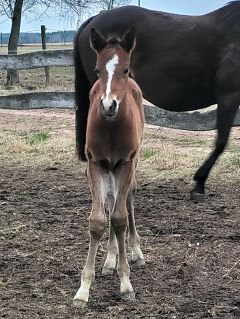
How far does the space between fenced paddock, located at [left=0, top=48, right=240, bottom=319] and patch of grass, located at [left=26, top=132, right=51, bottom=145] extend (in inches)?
0.8

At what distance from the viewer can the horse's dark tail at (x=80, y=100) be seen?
17.2ft

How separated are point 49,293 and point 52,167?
3821 millimetres

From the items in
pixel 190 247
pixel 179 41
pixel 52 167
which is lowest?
pixel 52 167

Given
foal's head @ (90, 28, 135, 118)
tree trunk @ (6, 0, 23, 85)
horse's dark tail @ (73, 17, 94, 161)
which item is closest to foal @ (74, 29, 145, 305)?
foal's head @ (90, 28, 135, 118)

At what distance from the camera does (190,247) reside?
439 cm

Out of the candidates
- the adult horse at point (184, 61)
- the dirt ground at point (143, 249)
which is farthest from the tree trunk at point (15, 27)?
the dirt ground at point (143, 249)

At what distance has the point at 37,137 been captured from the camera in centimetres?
870

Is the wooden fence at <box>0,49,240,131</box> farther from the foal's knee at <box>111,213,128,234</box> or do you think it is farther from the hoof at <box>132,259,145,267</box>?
the foal's knee at <box>111,213,128,234</box>

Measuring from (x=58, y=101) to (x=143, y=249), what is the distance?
497 cm

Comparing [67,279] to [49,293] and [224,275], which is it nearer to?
[49,293]

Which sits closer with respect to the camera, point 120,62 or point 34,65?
point 120,62

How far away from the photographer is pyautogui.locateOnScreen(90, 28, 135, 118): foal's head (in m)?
3.09

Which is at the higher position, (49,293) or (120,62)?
(120,62)

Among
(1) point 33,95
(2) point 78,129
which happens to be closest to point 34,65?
(1) point 33,95
